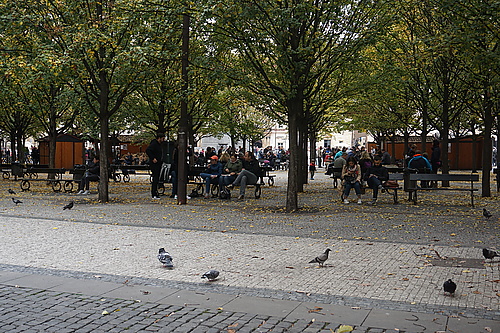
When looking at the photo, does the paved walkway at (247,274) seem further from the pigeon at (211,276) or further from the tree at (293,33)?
the tree at (293,33)

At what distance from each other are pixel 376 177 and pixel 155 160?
7111 millimetres

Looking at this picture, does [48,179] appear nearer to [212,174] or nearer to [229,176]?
[212,174]

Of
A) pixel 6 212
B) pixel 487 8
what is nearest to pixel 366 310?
pixel 487 8

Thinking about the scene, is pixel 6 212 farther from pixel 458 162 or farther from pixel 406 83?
pixel 458 162

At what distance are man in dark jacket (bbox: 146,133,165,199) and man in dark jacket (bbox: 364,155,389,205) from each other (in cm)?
672

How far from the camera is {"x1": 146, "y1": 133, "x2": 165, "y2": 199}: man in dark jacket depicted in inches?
749

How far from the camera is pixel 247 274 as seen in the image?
753 cm

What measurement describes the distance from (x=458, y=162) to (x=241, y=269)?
3783cm

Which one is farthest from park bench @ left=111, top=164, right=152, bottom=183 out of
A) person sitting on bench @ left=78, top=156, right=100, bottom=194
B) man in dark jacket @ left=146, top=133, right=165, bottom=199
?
man in dark jacket @ left=146, top=133, right=165, bottom=199

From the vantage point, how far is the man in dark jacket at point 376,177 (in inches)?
682

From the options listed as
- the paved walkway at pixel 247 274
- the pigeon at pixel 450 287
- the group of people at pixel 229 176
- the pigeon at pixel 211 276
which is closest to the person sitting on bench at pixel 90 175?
the group of people at pixel 229 176

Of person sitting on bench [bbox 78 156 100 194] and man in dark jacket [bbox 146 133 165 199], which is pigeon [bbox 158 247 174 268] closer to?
man in dark jacket [bbox 146 133 165 199]

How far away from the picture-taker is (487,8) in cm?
1138

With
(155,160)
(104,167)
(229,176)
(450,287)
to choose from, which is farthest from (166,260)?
(155,160)
